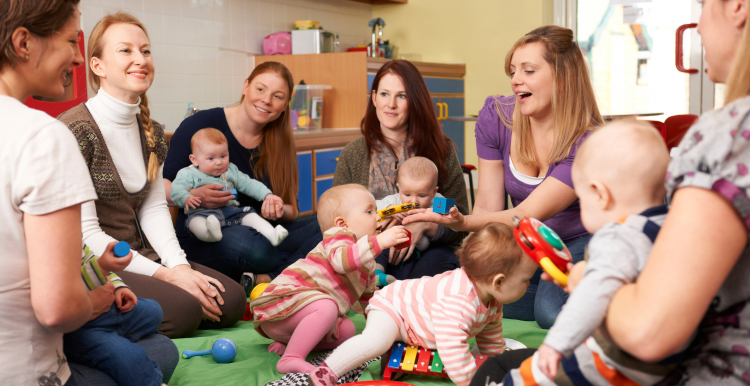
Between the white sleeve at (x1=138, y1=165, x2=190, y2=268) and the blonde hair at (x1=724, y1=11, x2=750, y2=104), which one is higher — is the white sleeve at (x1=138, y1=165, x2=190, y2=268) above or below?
below

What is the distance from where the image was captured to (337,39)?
17.0 ft

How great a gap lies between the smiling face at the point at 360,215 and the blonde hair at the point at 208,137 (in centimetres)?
85

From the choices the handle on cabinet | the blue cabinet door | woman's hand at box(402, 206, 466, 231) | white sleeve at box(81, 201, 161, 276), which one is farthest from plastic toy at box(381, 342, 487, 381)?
the handle on cabinet

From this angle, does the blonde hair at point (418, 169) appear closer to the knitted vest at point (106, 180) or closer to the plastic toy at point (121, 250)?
the knitted vest at point (106, 180)

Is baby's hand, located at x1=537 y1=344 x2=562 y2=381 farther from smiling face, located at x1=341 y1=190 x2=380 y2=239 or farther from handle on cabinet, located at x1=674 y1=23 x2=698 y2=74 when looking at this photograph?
handle on cabinet, located at x1=674 y1=23 x2=698 y2=74

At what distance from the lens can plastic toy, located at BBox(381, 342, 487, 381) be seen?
5.10ft

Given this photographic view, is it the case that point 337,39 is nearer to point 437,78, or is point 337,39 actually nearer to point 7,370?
point 437,78

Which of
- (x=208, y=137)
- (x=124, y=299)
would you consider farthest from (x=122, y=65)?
(x=124, y=299)

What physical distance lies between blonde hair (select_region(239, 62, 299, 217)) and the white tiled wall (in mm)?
1565

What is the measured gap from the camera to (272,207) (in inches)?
98.7

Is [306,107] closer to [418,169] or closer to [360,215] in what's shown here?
[418,169]

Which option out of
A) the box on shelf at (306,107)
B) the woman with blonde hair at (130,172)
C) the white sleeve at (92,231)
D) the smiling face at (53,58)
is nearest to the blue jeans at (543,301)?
the woman with blonde hair at (130,172)

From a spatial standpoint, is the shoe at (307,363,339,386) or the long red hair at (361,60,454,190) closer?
the shoe at (307,363,339,386)

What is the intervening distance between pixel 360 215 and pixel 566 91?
2.74 ft
